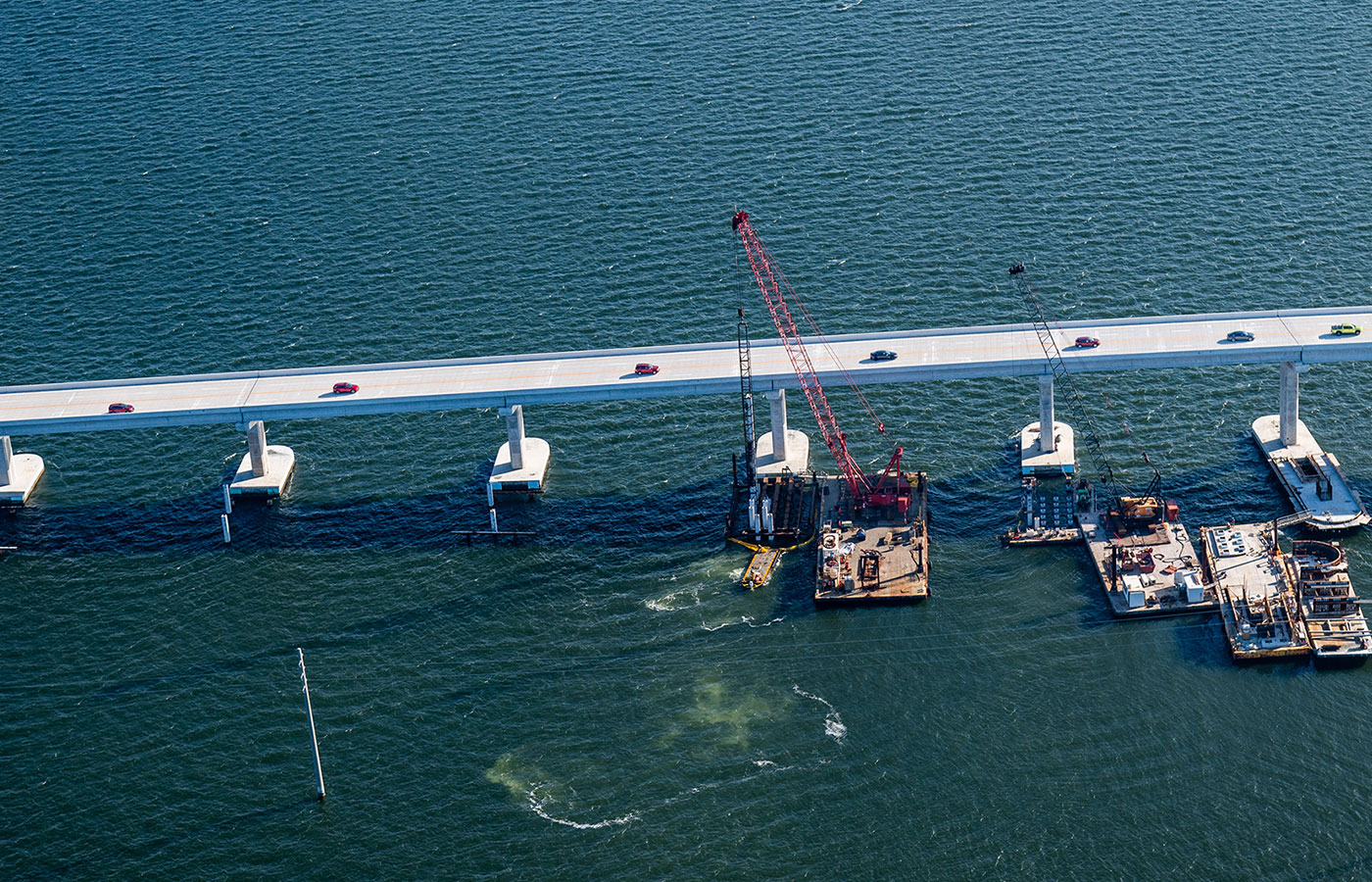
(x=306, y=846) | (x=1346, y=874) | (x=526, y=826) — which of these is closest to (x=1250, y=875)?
(x=1346, y=874)

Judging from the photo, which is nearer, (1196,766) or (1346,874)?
(1346,874)

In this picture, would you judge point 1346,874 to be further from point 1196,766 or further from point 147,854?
point 147,854

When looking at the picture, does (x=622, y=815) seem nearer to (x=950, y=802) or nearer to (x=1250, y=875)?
(x=950, y=802)

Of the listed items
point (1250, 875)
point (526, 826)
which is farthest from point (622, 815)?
point (1250, 875)

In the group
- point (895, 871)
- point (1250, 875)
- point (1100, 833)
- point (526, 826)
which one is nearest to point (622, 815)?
point (526, 826)

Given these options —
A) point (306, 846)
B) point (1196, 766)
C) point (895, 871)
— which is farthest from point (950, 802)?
point (306, 846)

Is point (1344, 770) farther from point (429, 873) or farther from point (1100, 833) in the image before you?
point (429, 873)
